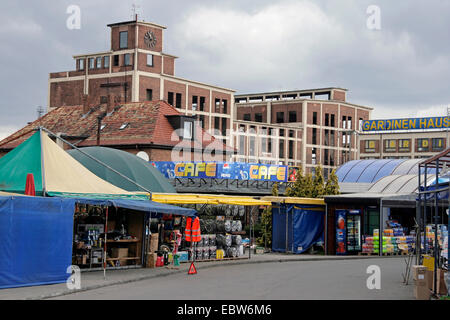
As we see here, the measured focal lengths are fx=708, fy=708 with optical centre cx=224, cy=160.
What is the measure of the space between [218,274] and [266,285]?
4.32 metres

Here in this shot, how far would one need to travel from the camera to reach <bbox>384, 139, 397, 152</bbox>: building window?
388 feet

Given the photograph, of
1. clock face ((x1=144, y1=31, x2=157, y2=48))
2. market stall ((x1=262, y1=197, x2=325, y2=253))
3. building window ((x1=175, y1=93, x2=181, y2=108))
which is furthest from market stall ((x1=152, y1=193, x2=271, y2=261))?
building window ((x1=175, y1=93, x2=181, y2=108))

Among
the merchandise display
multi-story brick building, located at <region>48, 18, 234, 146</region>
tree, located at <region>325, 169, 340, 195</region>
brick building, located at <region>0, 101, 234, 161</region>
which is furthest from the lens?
multi-story brick building, located at <region>48, 18, 234, 146</region>

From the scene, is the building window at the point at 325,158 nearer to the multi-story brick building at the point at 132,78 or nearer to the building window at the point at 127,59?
the multi-story brick building at the point at 132,78

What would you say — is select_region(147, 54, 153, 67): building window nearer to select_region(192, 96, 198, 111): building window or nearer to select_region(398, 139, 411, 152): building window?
select_region(192, 96, 198, 111): building window

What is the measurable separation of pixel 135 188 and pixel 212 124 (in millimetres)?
65446

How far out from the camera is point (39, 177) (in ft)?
71.5

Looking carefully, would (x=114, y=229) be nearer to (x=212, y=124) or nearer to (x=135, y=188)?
(x=135, y=188)

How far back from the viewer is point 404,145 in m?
117

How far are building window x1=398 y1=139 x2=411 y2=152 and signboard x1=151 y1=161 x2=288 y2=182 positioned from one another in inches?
2545

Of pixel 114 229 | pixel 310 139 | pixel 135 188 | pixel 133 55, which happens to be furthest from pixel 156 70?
pixel 114 229

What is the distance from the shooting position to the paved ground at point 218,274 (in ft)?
58.4

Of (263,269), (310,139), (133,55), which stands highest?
(133,55)
